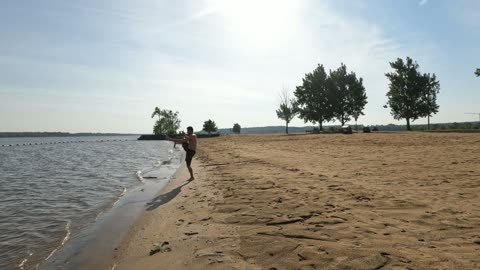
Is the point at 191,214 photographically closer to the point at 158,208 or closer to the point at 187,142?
the point at 158,208

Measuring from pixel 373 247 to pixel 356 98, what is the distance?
68.3 meters

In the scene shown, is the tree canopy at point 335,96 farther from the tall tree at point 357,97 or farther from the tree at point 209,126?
the tree at point 209,126

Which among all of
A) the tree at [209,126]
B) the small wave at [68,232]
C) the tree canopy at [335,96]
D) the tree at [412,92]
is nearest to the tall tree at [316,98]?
the tree canopy at [335,96]

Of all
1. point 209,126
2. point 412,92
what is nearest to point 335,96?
point 412,92

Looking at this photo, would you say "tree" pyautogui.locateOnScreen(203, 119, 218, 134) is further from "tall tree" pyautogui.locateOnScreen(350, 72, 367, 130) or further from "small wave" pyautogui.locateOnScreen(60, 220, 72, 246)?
"small wave" pyautogui.locateOnScreen(60, 220, 72, 246)

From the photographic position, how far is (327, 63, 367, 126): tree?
6762cm

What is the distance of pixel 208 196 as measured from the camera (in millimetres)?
9562

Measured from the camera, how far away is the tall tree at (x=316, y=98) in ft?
223

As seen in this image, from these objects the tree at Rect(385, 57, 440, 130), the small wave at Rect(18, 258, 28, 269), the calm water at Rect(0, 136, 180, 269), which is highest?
the tree at Rect(385, 57, 440, 130)

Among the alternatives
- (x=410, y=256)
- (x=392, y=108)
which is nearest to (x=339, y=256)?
(x=410, y=256)

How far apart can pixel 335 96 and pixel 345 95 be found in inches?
100

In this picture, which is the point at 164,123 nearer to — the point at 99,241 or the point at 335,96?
the point at 335,96

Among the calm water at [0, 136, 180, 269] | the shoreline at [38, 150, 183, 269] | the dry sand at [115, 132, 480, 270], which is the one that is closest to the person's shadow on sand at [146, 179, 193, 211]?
the dry sand at [115, 132, 480, 270]

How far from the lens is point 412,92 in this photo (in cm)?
5675
